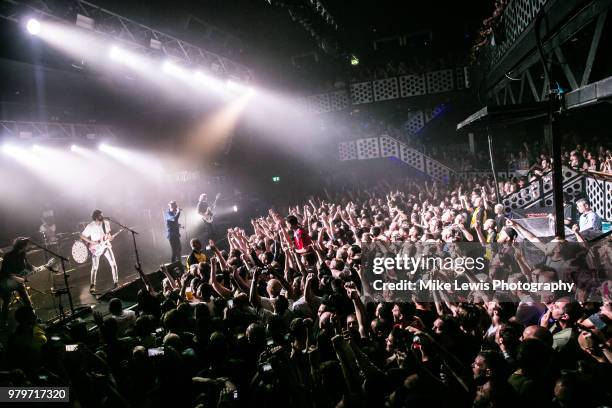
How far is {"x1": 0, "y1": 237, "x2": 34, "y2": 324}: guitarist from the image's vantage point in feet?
19.4

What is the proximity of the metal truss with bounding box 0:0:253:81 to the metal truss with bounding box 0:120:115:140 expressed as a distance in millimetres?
6328

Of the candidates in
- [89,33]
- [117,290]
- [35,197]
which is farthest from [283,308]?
[35,197]

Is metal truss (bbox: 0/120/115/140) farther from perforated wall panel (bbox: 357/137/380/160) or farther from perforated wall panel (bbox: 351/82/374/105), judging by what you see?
perforated wall panel (bbox: 357/137/380/160)

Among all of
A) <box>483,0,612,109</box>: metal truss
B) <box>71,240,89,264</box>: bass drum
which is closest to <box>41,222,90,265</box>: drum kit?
<box>71,240,89,264</box>: bass drum

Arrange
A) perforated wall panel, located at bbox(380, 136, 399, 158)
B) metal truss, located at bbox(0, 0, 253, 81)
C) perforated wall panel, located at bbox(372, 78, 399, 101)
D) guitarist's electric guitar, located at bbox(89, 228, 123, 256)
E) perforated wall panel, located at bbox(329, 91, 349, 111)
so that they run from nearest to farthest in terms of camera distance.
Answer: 1. metal truss, located at bbox(0, 0, 253, 81)
2. guitarist's electric guitar, located at bbox(89, 228, 123, 256)
3. perforated wall panel, located at bbox(372, 78, 399, 101)
4. perforated wall panel, located at bbox(380, 136, 399, 158)
5. perforated wall panel, located at bbox(329, 91, 349, 111)

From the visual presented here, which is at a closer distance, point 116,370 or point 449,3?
point 116,370

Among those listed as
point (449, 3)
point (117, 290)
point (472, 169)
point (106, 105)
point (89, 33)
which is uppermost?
point (449, 3)

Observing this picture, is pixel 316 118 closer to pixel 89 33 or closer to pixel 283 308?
pixel 89 33

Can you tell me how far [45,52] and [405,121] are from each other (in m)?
14.8

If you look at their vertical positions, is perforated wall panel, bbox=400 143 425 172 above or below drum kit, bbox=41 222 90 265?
above

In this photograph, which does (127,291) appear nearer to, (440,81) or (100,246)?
(100,246)

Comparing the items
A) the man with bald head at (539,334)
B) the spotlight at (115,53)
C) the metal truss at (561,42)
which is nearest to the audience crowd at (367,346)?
the man with bald head at (539,334)

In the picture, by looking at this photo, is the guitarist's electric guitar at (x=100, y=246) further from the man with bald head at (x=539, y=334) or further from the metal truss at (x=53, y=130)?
the man with bald head at (x=539, y=334)

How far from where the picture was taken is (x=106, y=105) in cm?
1512
